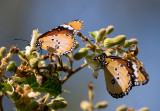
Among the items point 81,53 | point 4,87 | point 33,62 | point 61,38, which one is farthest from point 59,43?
point 4,87

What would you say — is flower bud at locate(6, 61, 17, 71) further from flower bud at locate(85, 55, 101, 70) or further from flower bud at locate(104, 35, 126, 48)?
flower bud at locate(104, 35, 126, 48)

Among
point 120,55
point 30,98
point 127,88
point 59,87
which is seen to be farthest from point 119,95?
point 30,98

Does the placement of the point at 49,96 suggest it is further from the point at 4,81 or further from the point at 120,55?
the point at 120,55

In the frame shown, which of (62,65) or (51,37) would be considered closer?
(62,65)

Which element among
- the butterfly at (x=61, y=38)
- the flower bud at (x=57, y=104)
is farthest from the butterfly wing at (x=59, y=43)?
the flower bud at (x=57, y=104)

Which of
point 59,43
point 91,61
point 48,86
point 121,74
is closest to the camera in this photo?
point 48,86

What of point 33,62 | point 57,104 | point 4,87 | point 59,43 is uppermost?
point 59,43

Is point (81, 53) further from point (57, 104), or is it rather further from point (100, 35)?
point (57, 104)

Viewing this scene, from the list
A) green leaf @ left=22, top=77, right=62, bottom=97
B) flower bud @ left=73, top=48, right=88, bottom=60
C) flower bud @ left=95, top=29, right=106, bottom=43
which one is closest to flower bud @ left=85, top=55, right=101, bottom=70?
flower bud @ left=73, top=48, right=88, bottom=60
